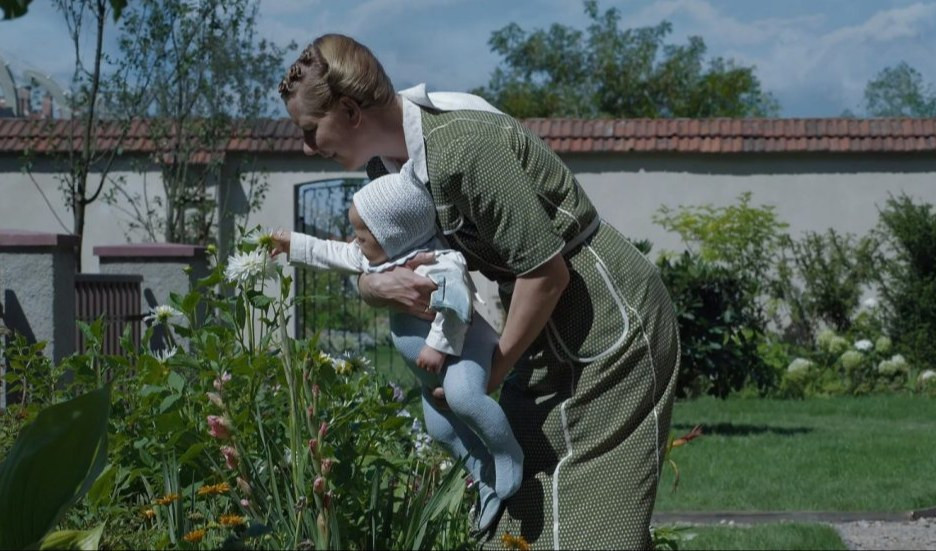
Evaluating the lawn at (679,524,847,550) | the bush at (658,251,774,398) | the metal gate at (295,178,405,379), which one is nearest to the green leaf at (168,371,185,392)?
the lawn at (679,524,847,550)

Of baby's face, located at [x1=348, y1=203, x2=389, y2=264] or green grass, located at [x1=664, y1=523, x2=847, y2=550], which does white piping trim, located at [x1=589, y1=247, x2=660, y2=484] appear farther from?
green grass, located at [x1=664, y1=523, x2=847, y2=550]

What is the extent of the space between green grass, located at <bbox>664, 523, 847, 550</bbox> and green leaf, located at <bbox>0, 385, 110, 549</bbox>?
135 inches

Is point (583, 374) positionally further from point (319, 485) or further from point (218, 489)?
point (218, 489)

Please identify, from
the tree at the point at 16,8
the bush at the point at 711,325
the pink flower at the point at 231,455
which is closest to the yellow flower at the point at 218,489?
the pink flower at the point at 231,455

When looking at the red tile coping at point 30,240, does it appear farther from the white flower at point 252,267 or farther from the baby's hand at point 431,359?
the baby's hand at point 431,359

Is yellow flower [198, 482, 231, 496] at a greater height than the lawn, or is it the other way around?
yellow flower [198, 482, 231, 496]

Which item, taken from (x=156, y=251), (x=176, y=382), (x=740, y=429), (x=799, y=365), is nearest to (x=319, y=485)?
(x=176, y=382)

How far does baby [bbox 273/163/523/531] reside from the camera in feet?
7.82

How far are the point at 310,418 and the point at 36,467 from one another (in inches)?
25.8

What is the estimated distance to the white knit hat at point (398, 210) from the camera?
2387 millimetres

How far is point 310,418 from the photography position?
2.74 metres

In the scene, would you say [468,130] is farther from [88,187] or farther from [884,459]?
[88,187]

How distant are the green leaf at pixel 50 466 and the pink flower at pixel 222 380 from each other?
713mm

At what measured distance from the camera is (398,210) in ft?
7.85
